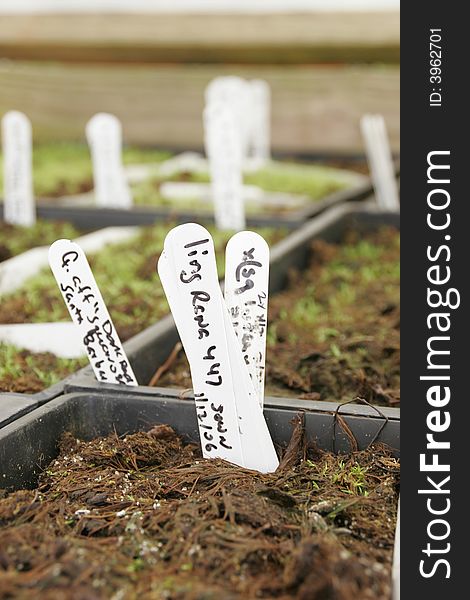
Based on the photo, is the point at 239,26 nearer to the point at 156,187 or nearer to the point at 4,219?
the point at 156,187

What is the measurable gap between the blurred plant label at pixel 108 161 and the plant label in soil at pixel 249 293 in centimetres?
163

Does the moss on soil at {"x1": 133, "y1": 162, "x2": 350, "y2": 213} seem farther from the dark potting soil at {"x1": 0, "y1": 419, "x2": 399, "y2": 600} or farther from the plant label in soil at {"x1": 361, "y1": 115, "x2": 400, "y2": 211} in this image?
the dark potting soil at {"x1": 0, "y1": 419, "x2": 399, "y2": 600}

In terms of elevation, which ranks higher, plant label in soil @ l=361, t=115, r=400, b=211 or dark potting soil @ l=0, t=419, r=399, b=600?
plant label in soil @ l=361, t=115, r=400, b=211

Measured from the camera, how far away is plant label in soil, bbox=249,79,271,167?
11.7 feet

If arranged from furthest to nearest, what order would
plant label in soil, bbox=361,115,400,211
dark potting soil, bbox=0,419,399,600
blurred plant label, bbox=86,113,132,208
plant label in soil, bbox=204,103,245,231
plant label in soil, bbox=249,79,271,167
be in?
1. plant label in soil, bbox=249,79,271,167
2. plant label in soil, bbox=361,115,400,211
3. blurred plant label, bbox=86,113,132,208
4. plant label in soil, bbox=204,103,245,231
5. dark potting soil, bbox=0,419,399,600

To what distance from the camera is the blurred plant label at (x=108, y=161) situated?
8.76 feet

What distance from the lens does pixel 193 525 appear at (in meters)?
0.93

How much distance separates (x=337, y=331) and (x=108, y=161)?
49.0 inches

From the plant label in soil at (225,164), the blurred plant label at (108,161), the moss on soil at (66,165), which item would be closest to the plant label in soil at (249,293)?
the plant label in soil at (225,164)

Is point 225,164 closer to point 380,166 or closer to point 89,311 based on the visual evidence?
point 380,166

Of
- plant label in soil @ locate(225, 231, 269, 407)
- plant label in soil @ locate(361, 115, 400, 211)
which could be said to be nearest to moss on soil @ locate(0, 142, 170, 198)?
plant label in soil @ locate(361, 115, 400, 211)

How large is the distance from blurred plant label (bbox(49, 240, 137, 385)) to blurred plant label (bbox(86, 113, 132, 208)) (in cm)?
149

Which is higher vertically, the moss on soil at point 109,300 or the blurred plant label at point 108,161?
the blurred plant label at point 108,161

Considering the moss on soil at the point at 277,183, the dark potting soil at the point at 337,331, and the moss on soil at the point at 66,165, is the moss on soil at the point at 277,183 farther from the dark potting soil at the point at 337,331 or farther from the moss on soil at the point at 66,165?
the dark potting soil at the point at 337,331
